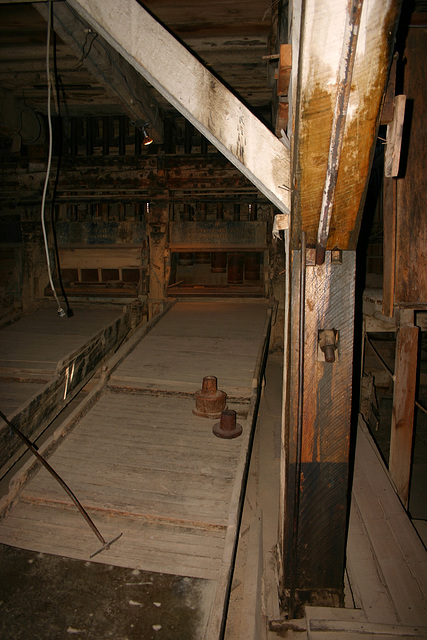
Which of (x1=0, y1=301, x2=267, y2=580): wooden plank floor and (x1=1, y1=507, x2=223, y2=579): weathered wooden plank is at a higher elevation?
(x1=0, y1=301, x2=267, y2=580): wooden plank floor

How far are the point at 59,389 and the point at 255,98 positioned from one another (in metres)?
6.41

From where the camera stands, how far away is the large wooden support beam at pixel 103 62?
3.77 metres

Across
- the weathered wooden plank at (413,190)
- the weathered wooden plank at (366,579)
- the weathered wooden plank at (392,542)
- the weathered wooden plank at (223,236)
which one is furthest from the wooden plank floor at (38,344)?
the weathered wooden plank at (413,190)

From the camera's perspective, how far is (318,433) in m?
2.12

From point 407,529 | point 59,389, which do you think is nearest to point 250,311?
point 59,389

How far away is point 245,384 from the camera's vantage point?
14.7 feet

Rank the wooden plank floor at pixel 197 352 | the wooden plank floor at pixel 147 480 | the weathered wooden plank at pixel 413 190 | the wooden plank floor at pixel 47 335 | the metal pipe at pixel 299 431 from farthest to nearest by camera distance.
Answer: the wooden plank floor at pixel 47 335 < the wooden plank floor at pixel 197 352 < the weathered wooden plank at pixel 413 190 < the wooden plank floor at pixel 147 480 < the metal pipe at pixel 299 431

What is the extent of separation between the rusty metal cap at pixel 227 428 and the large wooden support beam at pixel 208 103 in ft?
7.65

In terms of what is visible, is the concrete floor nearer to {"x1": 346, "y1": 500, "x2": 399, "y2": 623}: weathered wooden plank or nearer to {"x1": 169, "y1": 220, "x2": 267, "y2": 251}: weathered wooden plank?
{"x1": 346, "y1": 500, "x2": 399, "y2": 623}: weathered wooden plank

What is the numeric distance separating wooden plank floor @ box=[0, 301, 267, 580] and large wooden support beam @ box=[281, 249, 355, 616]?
0.62 m

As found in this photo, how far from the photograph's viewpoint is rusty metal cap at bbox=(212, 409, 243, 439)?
3.63 m

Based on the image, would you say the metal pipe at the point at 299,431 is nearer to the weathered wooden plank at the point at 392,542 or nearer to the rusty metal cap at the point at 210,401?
the weathered wooden plank at the point at 392,542

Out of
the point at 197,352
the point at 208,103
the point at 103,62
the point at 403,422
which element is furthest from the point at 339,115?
the point at 197,352

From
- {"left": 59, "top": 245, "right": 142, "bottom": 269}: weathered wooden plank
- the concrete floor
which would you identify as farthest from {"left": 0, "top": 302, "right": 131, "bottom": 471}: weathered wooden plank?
{"left": 59, "top": 245, "right": 142, "bottom": 269}: weathered wooden plank
